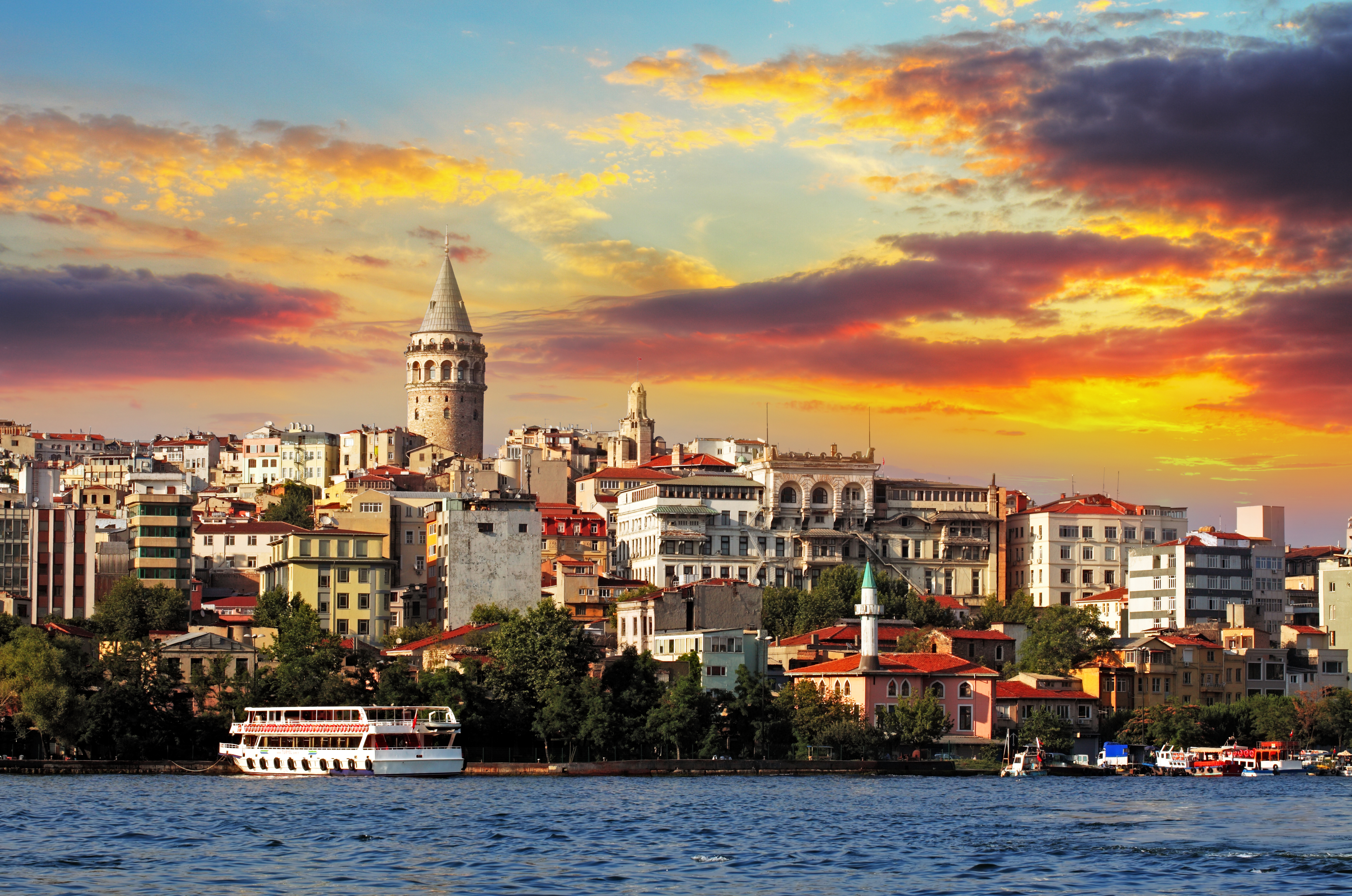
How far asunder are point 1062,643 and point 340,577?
39.5 meters

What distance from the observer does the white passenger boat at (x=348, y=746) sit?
7925cm

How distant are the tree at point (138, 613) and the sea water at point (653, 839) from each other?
24.7 meters

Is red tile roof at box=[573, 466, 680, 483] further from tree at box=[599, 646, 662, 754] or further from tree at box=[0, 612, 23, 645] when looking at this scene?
tree at box=[599, 646, 662, 754]

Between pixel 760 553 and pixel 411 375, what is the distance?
252ft

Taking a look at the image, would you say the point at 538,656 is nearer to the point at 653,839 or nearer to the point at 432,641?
the point at 432,641

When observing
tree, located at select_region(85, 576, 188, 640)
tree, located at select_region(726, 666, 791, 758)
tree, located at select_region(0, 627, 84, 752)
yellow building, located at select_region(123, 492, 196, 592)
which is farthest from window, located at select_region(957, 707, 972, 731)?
yellow building, located at select_region(123, 492, 196, 592)

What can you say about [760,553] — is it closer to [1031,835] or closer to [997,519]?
[997,519]

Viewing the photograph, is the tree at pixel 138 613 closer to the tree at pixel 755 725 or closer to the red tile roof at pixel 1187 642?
the tree at pixel 755 725

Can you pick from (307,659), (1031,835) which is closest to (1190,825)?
(1031,835)

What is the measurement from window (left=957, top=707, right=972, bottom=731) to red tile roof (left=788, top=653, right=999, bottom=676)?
1623mm

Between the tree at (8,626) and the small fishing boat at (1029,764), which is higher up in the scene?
the tree at (8,626)

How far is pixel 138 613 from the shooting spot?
101 meters

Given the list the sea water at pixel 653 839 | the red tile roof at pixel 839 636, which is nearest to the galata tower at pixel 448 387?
the red tile roof at pixel 839 636

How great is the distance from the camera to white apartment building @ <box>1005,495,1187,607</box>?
134 metres
